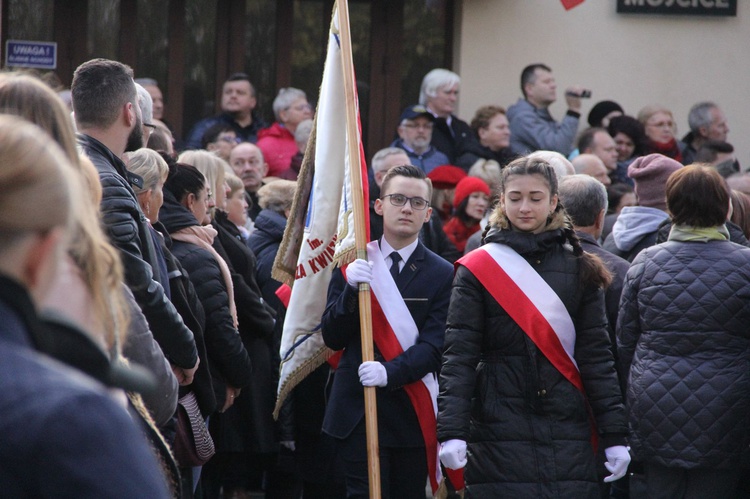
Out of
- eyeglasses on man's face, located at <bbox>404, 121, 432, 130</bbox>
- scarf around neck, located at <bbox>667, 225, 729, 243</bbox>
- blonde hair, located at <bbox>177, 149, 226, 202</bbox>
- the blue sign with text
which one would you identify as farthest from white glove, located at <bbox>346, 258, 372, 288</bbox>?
the blue sign with text

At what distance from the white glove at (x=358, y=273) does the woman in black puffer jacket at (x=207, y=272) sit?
1.87ft

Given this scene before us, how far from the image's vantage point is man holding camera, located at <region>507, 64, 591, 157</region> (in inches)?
380

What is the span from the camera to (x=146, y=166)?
4777mm

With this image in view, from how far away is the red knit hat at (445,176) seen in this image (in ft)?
28.1

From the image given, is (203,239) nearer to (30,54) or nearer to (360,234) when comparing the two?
(360,234)

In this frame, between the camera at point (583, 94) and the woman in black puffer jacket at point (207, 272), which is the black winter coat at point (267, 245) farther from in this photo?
the camera at point (583, 94)

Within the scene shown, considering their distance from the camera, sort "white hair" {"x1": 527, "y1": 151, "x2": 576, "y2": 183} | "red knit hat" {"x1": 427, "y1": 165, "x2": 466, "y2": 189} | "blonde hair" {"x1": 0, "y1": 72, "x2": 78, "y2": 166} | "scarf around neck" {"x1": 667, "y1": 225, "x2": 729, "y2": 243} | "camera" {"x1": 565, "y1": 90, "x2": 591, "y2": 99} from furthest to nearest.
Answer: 1. "camera" {"x1": 565, "y1": 90, "x2": 591, "y2": 99}
2. "red knit hat" {"x1": 427, "y1": 165, "x2": 466, "y2": 189}
3. "white hair" {"x1": 527, "y1": 151, "x2": 576, "y2": 183}
4. "scarf around neck" {"x1": 667, "y1": 225, "x2": 729, "y2": 243}
5. "blonde hair" {"x1": 0, "y1": 72, "x2": 78, "y2": 166}

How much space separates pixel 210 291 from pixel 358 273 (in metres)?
0.70

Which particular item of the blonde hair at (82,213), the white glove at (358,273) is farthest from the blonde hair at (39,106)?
the white glove at (358,273)

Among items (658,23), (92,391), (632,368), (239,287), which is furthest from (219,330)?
A: (658,23)

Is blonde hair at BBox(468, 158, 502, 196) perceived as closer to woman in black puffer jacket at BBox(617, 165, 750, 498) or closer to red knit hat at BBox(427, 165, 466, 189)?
red knit hat at BBox(427, 165, 466, 189)

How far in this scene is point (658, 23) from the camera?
1086 cm

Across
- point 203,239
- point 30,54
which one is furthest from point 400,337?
point 30,54

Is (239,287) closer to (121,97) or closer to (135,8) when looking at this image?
(121,97)
